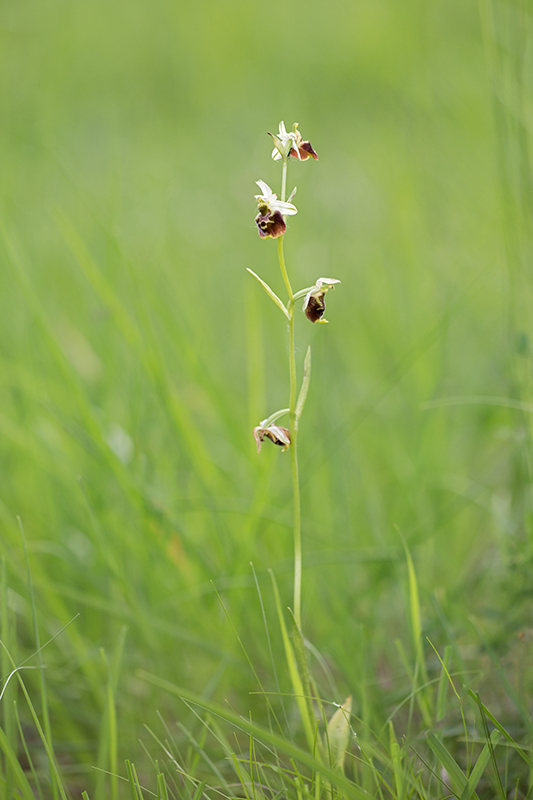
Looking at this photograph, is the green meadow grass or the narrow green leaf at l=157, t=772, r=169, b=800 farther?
the green meadow grass

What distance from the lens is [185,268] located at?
306 cm

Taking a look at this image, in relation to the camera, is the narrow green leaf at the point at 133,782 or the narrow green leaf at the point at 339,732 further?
the narrow green leaf at the point at 339,732

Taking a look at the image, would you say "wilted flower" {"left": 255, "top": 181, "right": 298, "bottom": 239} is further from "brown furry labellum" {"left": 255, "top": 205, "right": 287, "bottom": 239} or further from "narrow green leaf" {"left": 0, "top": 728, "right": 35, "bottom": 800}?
"narrow green leaf" {"left": 0, "top": 728, "right": 35, "bottom": 800}

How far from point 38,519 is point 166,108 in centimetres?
480

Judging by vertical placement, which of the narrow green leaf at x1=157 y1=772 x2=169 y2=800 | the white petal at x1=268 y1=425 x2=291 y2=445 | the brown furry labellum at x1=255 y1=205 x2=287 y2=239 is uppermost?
the brown furry labellum at x1=255 y1=205 x2=287 y2=239

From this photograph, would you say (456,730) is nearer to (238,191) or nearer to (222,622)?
(222,622)

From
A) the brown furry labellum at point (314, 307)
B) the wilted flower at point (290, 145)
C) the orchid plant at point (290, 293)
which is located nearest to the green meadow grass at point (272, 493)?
the orchid plant at point (290, 293)

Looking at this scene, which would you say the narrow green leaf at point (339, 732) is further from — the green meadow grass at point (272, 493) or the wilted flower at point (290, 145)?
the wilted flower at point (290, 145)

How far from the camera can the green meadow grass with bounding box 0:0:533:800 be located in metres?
0.89

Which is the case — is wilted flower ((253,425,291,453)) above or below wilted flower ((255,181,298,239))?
below

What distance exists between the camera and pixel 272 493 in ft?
5.16

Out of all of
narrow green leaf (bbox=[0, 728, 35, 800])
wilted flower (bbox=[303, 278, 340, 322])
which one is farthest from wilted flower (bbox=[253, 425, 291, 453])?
narrow green leaf (bbox=[0, 728, 35, 800])

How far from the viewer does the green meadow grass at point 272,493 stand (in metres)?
0.89

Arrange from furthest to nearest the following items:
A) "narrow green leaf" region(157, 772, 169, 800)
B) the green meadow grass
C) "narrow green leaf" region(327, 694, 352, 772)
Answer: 1. the green meadow grass
2. "narrow green leaf" region(327, 694, 352, 772)
3. "narrow green leaf" region(157, 772, 169, 800)
